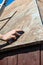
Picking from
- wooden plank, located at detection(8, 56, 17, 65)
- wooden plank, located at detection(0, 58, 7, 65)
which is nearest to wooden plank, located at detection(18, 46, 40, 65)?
wooden plank, located at detection(8, 56, 17, 65)

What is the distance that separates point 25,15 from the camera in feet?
12.0

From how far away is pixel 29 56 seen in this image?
9.55 ft

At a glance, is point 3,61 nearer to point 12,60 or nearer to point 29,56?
point 12,60

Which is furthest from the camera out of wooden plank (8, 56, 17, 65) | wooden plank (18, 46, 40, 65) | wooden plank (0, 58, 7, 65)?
wooden plank (0, 58, 7, 65)

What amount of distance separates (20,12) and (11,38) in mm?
869

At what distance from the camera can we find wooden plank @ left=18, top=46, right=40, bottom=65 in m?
2.86

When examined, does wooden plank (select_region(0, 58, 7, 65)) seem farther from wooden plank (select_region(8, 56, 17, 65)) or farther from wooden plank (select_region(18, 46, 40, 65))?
wooden plank (select_region(18, 46, 40, 65))

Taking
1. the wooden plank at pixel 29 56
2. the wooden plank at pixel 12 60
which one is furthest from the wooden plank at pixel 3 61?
the wooden plank at pixel 29 56

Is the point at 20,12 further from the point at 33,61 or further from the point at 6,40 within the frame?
the point at 33,61

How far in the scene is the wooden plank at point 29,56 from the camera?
2.86 meters

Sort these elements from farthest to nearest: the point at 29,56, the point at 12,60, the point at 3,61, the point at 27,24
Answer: the point at 27,24, the point at 3,61, the point at 12,60, the point at 29,56

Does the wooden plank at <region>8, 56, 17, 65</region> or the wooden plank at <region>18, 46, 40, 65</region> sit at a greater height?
the wooden plank at <region>18, 46, 40, 65</region>

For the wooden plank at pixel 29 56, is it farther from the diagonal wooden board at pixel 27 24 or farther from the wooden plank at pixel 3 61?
the wooden plank at pixel 3 61

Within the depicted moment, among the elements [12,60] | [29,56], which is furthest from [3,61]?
[29,56]
